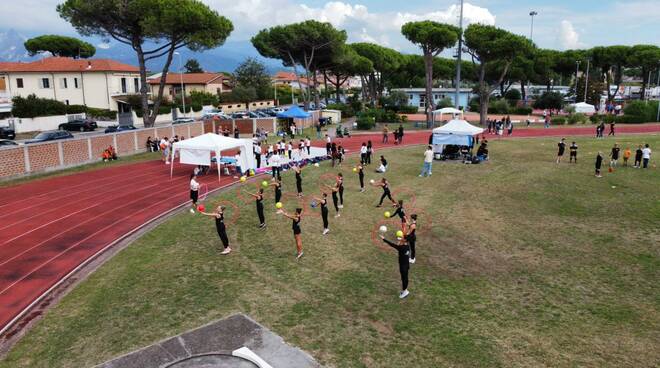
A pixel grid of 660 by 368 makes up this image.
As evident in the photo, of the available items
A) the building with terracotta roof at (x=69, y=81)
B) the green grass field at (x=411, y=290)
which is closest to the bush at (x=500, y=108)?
the building with terracotta roof at (x=69, y=81)

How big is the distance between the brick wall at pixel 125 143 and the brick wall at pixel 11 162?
6579mm

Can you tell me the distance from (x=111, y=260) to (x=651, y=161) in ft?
89.4

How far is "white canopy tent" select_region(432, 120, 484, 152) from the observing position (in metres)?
26.6

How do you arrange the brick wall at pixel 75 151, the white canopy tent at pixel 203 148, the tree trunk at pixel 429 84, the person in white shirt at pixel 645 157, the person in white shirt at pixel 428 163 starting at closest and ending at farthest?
1. the white canopy tent at pixel 203 148
2. the person in white shirt at pixel 428 163
3. the person in white shirt at pixel 645 157
4. the brick wall at pixel 75 151
5. the tree trunk at pixel 429 84

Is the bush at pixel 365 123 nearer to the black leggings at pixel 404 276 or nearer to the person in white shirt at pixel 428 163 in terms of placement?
the person in white shirt at pixel 428 163

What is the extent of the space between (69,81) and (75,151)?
36.5m

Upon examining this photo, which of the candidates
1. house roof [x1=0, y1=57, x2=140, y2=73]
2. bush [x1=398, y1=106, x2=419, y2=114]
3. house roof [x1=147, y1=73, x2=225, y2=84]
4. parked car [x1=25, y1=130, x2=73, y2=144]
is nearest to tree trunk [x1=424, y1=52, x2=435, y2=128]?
bush [x1=398, y1=106, x2=419, y2=114]

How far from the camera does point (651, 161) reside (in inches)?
1035

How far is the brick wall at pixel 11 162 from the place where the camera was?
2262cm

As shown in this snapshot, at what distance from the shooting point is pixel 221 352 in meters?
8.36

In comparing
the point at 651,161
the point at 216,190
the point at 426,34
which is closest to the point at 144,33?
the point at 216,190

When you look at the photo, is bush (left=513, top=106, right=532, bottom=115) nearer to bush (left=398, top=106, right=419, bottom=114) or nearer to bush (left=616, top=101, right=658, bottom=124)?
bush (left=398, top=106, right=419, bottom=114)

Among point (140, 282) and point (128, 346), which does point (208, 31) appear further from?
point (128, 346)

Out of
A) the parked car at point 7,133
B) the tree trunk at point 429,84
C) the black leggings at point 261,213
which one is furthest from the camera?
the tree trunk at point 429,84
